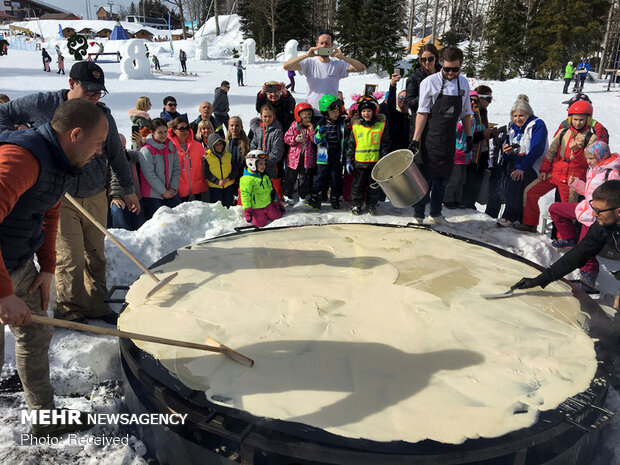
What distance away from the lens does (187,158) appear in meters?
4.94

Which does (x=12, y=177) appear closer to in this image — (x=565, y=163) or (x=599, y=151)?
(x=599, y=151)

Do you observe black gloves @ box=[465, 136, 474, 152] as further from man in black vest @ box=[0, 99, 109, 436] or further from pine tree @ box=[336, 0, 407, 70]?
pine tree @ box=[336, 0, 407, 70]

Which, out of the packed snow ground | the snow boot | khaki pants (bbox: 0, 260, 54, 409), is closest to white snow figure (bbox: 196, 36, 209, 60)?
the packed snow ground

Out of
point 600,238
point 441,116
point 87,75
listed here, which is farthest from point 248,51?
point 600,238

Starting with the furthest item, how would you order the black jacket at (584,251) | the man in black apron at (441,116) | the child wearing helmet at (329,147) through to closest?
the child wearing helmet at (329,147)
the man in black apron at (441,116)
the black jacket at (584,251)

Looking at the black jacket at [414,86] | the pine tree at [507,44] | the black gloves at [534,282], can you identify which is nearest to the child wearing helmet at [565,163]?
the black jacket at [414,86]

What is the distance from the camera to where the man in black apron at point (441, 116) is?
3960 mm

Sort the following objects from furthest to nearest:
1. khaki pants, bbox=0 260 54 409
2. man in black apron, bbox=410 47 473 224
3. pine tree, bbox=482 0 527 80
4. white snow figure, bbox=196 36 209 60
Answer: white snow figure, bbox=196 36 209 60 → pine tree, bbox=482 0 527 80 → man in black apron, bbox=410 47 473 224 → khaki pants, bbox=0 260 54 409

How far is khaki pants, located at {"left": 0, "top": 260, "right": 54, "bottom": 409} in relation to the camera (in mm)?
2020

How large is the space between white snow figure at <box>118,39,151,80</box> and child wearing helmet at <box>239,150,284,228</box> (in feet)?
61.2

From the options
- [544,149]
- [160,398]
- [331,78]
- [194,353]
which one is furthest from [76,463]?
[544,149]

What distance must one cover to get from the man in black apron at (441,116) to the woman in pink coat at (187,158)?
2454 mm

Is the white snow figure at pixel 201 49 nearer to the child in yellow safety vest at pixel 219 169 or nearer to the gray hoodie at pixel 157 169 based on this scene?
the child in yellow safety vest at pixel 219 169

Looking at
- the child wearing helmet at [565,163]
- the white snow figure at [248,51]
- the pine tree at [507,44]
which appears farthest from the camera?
the white snow figure at [248,51]
